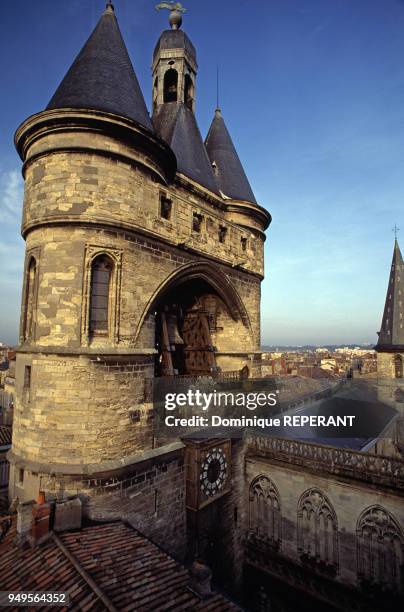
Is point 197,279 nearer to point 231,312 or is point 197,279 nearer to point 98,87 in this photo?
point 231,312

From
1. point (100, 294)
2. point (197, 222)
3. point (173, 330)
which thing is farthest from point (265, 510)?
point (197, 222)

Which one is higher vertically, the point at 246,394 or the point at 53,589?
the point at 246,394

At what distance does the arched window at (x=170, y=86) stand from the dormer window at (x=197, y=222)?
6948 millimetres

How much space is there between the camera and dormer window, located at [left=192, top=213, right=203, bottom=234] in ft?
38.8

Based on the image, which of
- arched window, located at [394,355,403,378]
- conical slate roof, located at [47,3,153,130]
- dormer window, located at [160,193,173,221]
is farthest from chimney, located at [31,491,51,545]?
arched window, located at [394,355,403,378]

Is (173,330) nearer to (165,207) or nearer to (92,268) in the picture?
(165,207)

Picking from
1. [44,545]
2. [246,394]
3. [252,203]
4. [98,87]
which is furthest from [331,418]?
[98,87]

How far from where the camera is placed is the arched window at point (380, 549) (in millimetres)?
9188

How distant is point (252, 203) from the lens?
579 inches

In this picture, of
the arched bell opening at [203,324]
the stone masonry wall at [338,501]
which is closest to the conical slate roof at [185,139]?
the arched bell opening at [203,324]

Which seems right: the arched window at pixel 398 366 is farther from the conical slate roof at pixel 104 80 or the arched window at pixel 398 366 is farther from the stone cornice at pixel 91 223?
the conical slate roof at pixel 104 80

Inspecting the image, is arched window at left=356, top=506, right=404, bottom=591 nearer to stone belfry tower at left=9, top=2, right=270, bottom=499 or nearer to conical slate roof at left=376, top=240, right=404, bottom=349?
stone belfry tower at left=9, top=2, right=270, bottom=499

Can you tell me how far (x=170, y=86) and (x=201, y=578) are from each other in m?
17.4

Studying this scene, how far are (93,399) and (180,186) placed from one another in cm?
721
